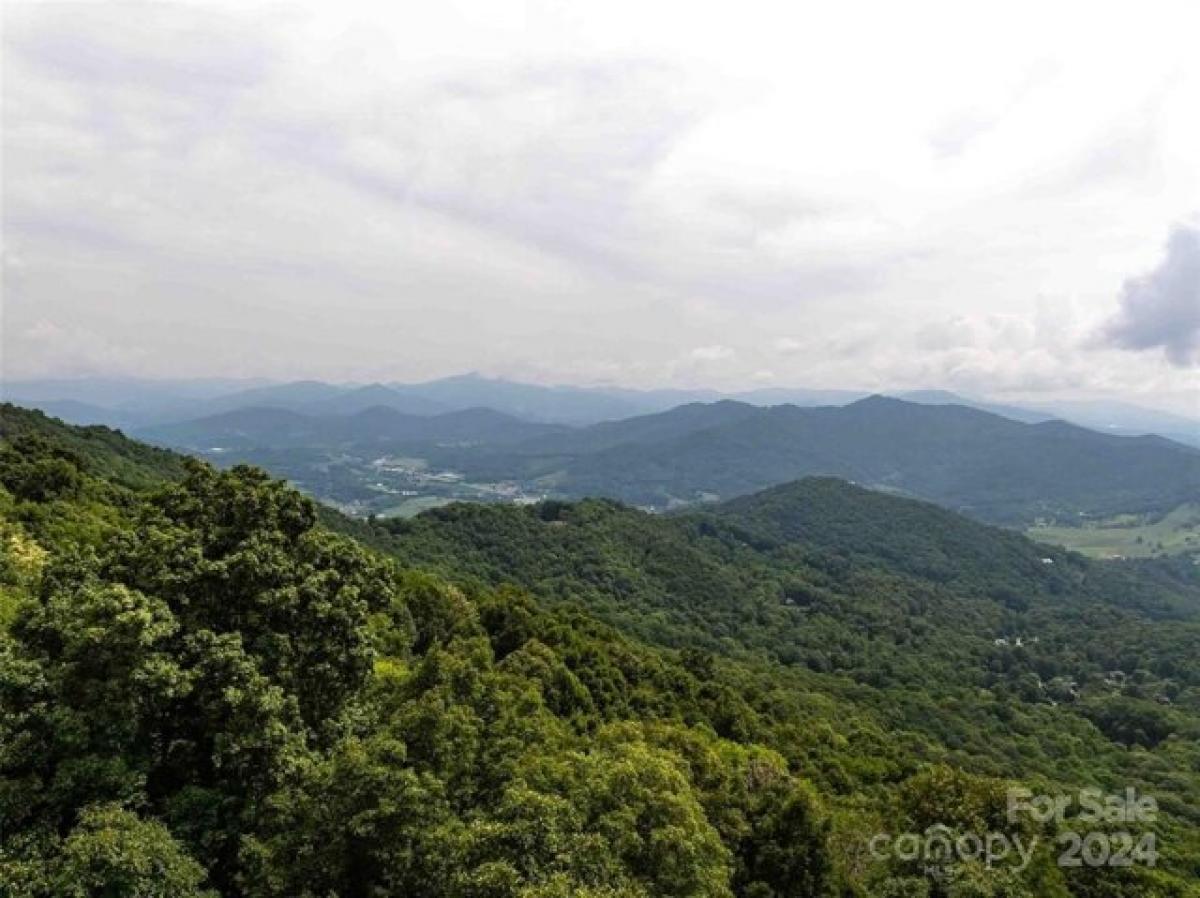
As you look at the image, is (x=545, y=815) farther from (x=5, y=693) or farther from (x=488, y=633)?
(x=488, y=633)

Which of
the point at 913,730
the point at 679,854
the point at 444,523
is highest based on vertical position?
the point at 679,854

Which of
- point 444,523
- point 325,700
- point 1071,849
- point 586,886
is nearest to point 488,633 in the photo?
point 325,700

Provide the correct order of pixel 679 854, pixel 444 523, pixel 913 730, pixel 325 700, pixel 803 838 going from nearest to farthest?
pixel 679 854 < pixel 325 700 < pixel 803 838 < pixel 913 730 < pixel 444 523

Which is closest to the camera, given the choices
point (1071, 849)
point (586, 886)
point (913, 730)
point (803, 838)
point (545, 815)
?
point (586, 886)

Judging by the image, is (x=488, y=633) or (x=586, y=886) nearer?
(x=586, y=886)

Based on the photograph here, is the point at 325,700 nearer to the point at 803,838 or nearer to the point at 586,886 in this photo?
the point at 586,886

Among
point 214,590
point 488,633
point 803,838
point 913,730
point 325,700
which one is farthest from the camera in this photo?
point 913,730

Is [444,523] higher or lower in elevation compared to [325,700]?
lower

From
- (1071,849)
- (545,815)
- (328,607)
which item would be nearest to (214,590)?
(328,607)

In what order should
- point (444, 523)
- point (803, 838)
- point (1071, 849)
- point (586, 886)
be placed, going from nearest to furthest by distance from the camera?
point (586, 886)
point (803, 838)
point (1071, 849)
point (444, 523)
